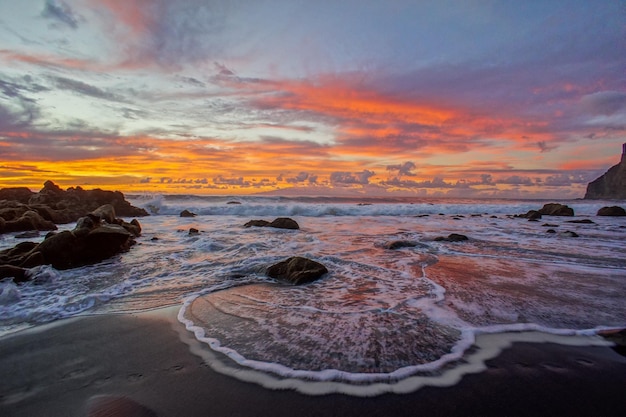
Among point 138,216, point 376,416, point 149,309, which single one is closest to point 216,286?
point 149,309

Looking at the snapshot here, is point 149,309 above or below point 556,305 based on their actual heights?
below

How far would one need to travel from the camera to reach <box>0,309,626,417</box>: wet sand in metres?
2.49

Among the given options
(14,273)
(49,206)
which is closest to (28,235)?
(14,273)

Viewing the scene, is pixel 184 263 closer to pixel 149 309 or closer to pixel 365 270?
pixel 149 309

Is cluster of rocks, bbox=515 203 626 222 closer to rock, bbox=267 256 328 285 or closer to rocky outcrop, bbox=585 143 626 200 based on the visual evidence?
rock, bbox=267 256 328 285

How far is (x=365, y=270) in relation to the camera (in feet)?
24.3

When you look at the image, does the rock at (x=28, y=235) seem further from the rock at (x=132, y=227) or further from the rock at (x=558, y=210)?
the rock at (x=558, y=210)

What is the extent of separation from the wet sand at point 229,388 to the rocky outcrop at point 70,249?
14.4ft

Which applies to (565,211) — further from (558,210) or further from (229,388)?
(229,388)

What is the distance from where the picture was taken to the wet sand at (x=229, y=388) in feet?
8.17

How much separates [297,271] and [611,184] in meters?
103

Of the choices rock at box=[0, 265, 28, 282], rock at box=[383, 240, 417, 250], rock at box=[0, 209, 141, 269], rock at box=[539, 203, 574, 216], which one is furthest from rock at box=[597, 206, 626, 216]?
rock at box=[0, 265, 28, 282]

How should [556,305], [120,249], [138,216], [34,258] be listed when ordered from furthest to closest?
1. [138,216]
2. [120,249]
3. [34,258]
4. [556,305]

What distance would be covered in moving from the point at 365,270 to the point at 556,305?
359 cm
